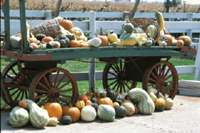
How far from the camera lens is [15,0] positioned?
70.9ft

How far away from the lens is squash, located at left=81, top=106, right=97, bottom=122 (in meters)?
5.38

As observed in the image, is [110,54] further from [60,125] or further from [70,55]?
[60,125]

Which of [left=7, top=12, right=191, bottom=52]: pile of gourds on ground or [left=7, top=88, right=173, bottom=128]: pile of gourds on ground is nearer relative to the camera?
[left=7, top=88, right=173, bottom=128]: pile of gourds on ground

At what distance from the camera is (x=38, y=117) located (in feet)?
16.1

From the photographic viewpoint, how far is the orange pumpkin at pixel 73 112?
17.5 feet

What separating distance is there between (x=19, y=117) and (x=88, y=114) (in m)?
0.96

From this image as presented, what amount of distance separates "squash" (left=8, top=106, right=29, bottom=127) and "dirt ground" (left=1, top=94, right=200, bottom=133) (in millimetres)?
69

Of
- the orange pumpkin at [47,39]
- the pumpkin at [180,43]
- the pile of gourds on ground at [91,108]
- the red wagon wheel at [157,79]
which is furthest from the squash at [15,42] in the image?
the pumpkin at [180,43]

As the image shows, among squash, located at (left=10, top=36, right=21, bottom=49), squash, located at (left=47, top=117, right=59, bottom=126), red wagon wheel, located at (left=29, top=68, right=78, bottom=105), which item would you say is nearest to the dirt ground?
squash, located at (left=47, top=117, right=59, bottom=126)

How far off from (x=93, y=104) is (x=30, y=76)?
0.98 meters

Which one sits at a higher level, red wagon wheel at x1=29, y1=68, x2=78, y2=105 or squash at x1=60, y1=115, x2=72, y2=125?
red wagon wheel at x1=29, y1=68, x2=78, y2=105

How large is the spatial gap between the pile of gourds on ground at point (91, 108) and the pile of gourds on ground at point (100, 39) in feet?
2.35

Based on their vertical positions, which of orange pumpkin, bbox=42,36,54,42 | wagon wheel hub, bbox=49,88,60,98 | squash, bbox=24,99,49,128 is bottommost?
squash, bbox=24,99,49,128

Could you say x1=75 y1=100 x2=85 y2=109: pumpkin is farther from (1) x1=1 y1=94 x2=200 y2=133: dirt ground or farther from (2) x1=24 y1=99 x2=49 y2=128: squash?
(2) x1=24 y1=99 x2=49 y2=128: squash
